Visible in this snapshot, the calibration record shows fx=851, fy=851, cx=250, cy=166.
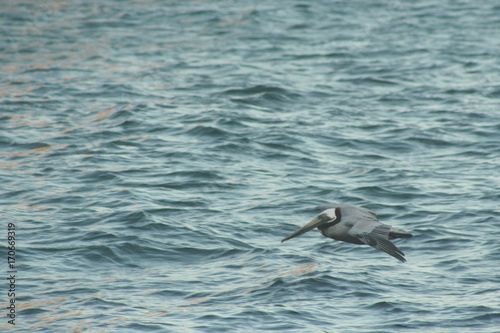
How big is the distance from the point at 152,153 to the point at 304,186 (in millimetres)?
4050

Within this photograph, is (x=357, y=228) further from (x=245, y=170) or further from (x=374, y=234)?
(x=245, y=170)

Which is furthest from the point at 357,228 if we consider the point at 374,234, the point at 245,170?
the point at 245,170

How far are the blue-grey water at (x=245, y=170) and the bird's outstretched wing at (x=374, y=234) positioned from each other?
1.61m

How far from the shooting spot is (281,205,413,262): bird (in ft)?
34.2

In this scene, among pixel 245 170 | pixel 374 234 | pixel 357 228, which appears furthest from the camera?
pixel 245 170

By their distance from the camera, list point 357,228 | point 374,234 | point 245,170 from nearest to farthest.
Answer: point 374,234 < point 357,228 < point 245,170

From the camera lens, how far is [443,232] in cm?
1481

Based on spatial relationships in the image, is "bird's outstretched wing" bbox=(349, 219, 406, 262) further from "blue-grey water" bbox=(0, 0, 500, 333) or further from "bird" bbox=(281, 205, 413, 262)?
"blue-grey water" bbox=(0, 0, 500, 333)

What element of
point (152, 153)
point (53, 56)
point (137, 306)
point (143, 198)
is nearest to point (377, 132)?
point (152, 153)

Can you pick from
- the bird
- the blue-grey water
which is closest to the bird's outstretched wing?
the bird

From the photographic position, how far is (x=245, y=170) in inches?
717

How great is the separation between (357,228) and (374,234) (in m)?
0.27

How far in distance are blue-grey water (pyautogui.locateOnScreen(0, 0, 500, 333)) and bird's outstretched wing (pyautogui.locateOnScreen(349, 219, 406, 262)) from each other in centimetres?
161

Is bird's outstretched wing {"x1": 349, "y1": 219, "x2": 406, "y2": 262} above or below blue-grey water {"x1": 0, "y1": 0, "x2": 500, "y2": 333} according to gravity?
above
